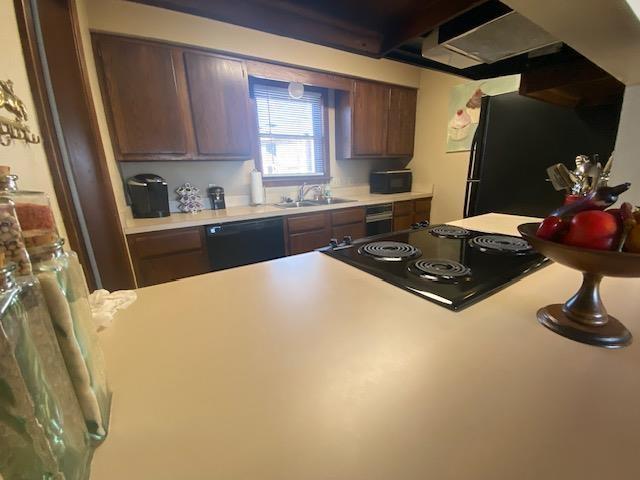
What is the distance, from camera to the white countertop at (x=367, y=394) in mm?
297

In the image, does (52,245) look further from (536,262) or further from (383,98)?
(383,98)

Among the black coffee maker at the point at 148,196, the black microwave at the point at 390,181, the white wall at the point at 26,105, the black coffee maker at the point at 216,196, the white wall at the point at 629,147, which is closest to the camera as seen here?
the white wall at the point at 26,105

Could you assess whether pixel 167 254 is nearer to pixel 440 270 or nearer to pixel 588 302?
pixel 440 270

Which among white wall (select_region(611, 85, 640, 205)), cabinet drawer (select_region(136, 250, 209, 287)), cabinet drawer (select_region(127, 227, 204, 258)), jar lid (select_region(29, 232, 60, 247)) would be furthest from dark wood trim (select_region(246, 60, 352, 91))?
jar lid (select_region(29, 232, 60, 247))

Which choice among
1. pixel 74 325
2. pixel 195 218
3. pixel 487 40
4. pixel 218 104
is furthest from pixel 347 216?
pixel 74 325

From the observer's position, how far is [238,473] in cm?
29

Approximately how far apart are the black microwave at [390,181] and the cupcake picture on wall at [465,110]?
0.59m

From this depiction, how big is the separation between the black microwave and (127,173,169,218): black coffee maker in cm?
240

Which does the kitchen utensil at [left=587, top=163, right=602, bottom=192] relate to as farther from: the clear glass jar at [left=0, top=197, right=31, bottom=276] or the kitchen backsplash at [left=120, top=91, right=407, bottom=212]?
the kitchen backsplash at [left=120, top=91, right=407, bottom=212]

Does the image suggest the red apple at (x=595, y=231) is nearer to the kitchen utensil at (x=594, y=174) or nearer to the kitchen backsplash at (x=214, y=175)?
the kitchen utensil at (x=594, y=174)

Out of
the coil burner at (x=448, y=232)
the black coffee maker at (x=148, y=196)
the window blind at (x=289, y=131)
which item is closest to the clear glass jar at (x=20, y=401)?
the coil burner at (x=448, y=232)

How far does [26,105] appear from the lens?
3.07ft

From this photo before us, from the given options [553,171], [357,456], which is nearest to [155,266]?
[357,456]

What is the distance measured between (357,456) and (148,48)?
102 inches
